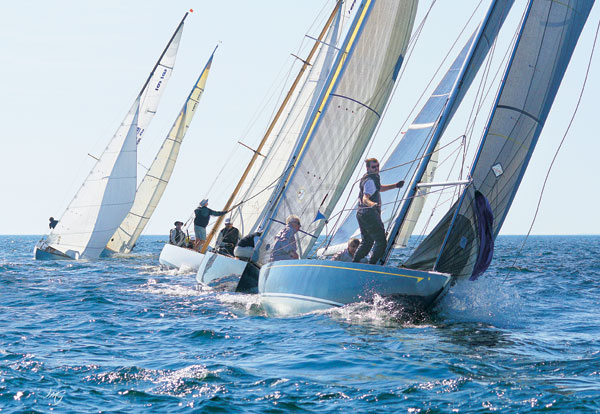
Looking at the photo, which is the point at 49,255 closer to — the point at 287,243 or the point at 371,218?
the point at 287,243

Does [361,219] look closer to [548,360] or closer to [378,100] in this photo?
[548,360]

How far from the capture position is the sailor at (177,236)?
23720mm

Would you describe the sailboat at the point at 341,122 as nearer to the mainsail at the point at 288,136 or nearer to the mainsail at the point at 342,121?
the mainsail at the point at 342,121

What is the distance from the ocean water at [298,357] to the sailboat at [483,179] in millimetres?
391

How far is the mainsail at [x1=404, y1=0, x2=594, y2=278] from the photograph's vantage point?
10.7 m

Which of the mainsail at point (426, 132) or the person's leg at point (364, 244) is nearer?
the person's leg at point (364, 244)

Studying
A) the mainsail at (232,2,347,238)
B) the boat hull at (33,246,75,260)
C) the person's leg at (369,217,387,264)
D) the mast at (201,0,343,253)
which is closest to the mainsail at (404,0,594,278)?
the person's leg at (369,217,387,264)

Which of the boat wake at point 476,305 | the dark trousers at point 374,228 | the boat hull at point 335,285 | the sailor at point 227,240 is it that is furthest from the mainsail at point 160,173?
the dark trousers at point 374,228

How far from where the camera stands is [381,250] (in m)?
10.5

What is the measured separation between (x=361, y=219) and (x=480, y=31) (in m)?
3.60

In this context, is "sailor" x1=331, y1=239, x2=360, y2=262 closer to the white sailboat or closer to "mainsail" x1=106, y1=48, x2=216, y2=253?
the white sailboat

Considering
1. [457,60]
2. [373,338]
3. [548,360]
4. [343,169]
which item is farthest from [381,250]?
[457,60]

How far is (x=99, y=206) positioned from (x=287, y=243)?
15.0 m

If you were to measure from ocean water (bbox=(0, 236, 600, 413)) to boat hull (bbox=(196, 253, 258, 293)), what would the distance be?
1.74 metres
